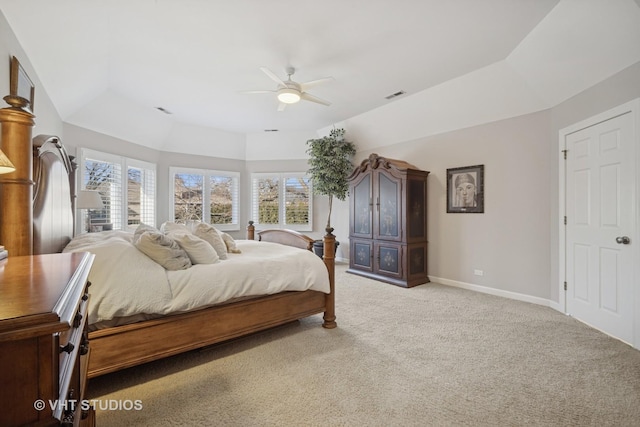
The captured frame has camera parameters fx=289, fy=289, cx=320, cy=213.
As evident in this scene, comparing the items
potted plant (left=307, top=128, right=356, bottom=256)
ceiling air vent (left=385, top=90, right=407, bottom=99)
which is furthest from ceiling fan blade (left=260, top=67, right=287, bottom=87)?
potted plant (left=307, top=128, right=356, bottom=256)

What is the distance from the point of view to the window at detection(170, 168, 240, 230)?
6.42 m

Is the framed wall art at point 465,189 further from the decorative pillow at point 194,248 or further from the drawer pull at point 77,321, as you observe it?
the drawer pull at point 77,321

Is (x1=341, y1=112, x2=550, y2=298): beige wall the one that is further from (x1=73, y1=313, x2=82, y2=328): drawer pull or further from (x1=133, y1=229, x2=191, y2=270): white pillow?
(x1=73, y1=313, x2=82, y2=328): drawer pull

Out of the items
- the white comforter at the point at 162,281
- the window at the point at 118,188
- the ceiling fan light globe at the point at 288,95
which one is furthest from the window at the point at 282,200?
the white comforter at the point at 162,281

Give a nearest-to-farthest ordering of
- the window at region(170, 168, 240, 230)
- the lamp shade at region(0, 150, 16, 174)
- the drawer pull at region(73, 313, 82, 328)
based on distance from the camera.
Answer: the drawer pull at region(73, 313, 82, 328) < the lamp shade at region(0, 150, 16, 174) < the window at region(170, 168, 240, 230)

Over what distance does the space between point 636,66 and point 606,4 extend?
2.11 feet

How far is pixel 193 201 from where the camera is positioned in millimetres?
6605

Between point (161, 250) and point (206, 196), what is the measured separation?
4.92m

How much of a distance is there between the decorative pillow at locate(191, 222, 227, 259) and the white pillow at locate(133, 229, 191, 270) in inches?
20.9

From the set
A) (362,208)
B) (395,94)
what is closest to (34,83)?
(395,94)

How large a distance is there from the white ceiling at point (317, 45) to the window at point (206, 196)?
2.16m

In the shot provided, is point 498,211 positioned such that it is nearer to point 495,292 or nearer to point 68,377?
point 495,292

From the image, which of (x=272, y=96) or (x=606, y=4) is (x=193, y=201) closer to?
(x=272, y=96)

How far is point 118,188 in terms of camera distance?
202 inches
